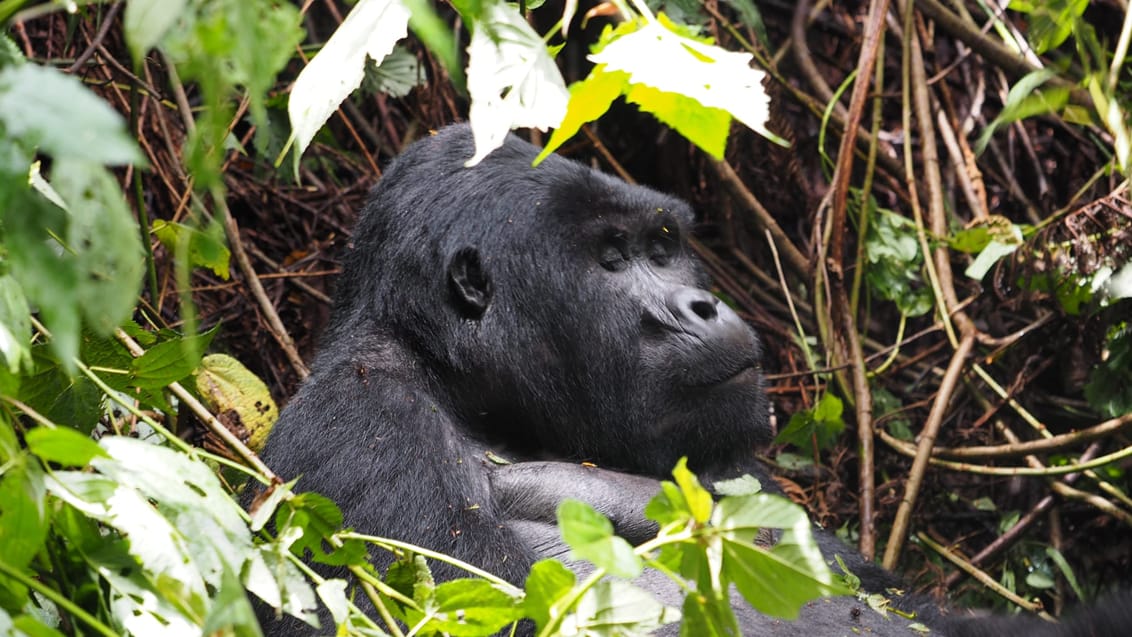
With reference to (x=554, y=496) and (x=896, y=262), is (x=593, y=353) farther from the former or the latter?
(x=896, y=262)

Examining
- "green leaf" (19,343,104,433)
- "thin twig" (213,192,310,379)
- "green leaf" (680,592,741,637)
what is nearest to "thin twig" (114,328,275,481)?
"green leaf" (19,343,104,433)

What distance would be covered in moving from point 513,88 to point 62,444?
2.00ft

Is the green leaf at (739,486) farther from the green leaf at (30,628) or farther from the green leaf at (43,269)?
the green leaf at (43,269)

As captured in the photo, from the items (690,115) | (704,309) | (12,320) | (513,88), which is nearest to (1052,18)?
(704,309)

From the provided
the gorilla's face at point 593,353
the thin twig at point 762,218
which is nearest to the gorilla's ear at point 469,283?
the gorilla's face at point 593,353

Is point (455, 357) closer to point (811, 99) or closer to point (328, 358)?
point (328, 358)

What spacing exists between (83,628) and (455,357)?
3.50 ft

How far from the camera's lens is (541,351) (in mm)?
2510

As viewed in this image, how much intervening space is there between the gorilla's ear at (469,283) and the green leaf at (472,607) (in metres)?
1.04

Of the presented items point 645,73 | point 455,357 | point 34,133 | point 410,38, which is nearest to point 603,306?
point 455,357

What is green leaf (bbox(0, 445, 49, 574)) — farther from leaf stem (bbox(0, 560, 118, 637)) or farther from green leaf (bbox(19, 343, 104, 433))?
green leaf (bbox(19, 343, 104, 433))

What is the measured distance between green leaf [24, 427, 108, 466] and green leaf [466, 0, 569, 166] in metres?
0.51

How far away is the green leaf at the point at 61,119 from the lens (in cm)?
85

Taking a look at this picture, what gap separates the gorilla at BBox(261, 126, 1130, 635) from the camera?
2.40 metres
